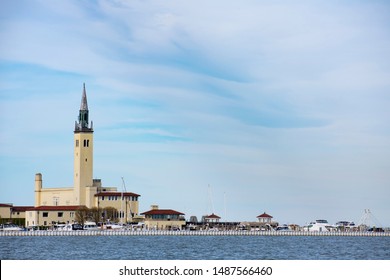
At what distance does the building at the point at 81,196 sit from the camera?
534 ft

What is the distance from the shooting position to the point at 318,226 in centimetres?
16425

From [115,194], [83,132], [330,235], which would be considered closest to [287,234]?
[330,235]

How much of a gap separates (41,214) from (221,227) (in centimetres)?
3283

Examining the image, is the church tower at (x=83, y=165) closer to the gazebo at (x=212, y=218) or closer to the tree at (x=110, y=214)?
the tree at (x=110, y=214)

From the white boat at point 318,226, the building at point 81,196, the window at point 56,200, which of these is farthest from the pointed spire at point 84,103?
the white boat at point 318,226

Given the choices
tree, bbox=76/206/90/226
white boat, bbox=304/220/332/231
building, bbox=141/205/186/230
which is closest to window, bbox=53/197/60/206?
tree, bbox=76/206/90/226

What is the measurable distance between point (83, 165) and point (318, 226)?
44.0 meters

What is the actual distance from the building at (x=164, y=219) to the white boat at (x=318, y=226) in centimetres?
2310

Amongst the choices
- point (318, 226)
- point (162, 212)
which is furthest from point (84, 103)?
point (318, 226)

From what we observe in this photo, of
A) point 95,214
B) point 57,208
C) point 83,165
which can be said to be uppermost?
point 83,165

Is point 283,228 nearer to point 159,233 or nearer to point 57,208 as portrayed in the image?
point 159,233
